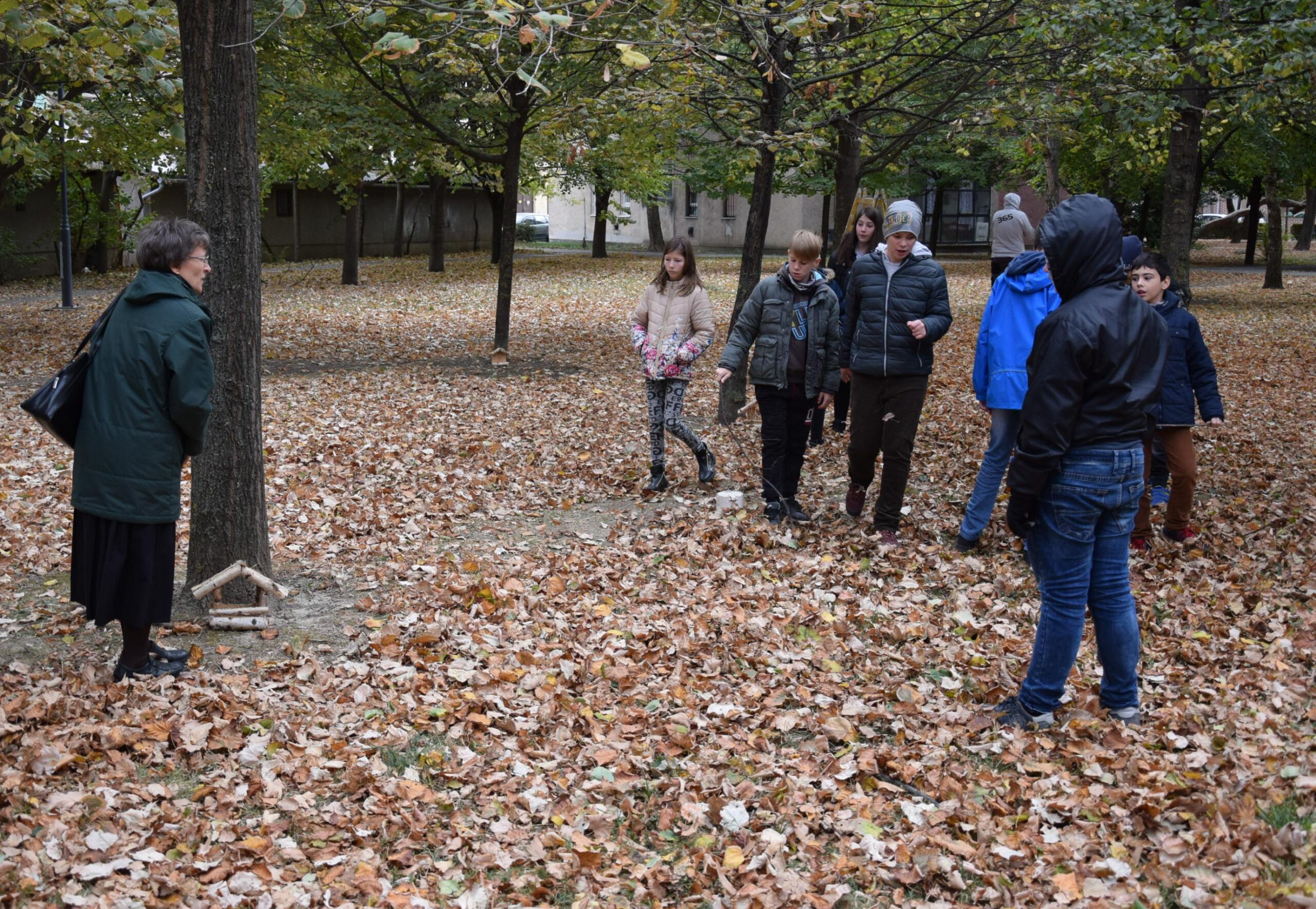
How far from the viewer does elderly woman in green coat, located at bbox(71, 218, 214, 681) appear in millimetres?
4812

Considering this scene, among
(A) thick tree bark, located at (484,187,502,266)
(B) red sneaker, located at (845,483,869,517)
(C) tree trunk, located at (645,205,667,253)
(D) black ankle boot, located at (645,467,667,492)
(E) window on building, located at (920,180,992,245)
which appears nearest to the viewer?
(B) red sneaker, located at (845,483,869,517)

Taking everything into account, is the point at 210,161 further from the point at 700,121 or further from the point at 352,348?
the point at 352,348

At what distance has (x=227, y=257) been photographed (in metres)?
5.71

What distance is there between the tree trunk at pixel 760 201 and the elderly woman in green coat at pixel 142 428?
6229 millimetres

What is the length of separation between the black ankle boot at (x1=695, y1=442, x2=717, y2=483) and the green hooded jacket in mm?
4626

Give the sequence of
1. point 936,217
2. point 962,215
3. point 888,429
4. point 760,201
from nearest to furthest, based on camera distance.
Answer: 1. point 888,429
2. point 760,201
3. point 936,217
4. point 962,215

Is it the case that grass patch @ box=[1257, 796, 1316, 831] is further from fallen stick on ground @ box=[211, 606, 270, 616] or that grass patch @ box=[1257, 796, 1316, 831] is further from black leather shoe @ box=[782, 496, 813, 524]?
fallen stick on ground @ box=[211, 606, 270, 616]

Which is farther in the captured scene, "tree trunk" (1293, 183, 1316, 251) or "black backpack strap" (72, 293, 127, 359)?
"tree trunk" (1293, 183, 1316, 251)

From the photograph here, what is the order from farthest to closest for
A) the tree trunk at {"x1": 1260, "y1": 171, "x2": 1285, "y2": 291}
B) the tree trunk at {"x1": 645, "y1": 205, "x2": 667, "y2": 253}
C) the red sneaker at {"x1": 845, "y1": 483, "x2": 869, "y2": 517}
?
the tree trunk at {"x1": 645, "y1": 205, "x2": 667, "y2": 253} → the tree trunk at {"x1": 1260, "y1": 171, "x2": 1285, "y2": 291} → the red sneaker at {"x1": 845, "y1": 483, "x2": 869, "y2": 517}

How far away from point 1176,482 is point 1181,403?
0.53 meters

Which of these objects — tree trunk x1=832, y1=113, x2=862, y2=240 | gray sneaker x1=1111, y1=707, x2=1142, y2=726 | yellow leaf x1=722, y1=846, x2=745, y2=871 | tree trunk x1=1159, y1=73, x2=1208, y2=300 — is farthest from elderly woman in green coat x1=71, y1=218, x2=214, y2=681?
tree trunk x1=1159, y1=73, x2=1208, y2=300

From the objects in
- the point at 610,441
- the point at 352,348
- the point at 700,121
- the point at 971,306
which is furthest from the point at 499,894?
the point at 971,306

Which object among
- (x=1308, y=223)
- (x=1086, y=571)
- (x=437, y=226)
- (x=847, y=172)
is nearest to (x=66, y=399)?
(x=1086, y=571)

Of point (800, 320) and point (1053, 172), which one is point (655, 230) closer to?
point (1053, 172)
